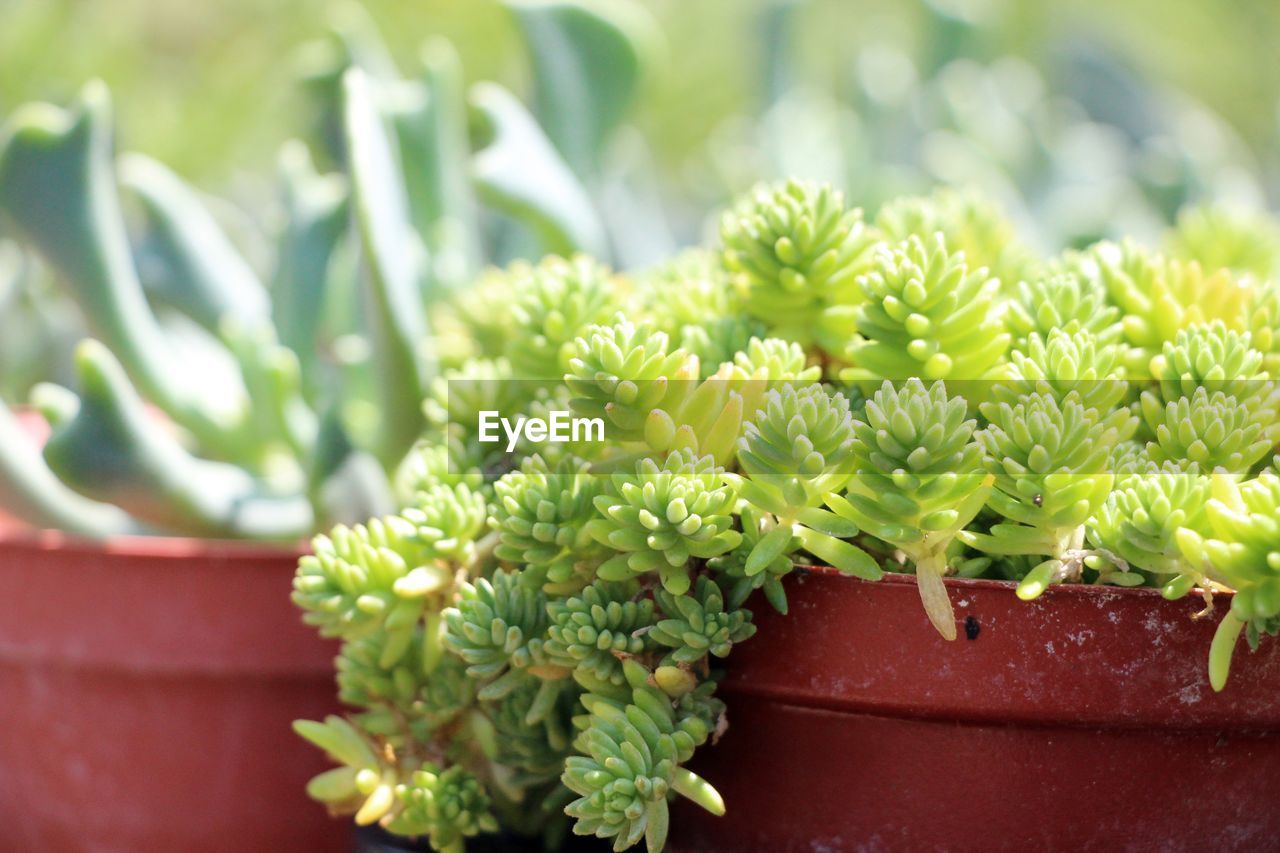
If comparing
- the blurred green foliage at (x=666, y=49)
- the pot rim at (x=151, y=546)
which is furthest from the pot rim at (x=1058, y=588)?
the blurred green foliage at (x=666, y=49)

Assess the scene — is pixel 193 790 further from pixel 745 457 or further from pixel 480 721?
pixel 745 457

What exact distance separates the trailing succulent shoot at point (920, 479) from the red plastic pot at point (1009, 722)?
0.01 m

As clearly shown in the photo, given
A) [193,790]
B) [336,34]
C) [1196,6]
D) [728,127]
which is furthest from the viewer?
[1196,6]

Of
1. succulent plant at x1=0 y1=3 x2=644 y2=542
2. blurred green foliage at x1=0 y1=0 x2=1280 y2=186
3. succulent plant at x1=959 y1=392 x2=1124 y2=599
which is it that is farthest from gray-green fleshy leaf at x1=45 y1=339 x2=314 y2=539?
blurred green foliage at x1=0 y1=0 x2=1280 y2=186

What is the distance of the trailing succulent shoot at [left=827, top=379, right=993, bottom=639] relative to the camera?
0.32 m

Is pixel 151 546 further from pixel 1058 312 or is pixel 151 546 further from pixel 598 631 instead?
pixel 1058 312

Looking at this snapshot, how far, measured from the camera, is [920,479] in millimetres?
326

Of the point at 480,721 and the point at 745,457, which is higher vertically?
the point at 745,457

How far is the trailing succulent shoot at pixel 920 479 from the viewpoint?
325 mm

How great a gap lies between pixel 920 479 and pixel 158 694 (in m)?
0.40

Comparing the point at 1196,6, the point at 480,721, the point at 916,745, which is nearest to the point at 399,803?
the point at 480,721

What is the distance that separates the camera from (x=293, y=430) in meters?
0.62

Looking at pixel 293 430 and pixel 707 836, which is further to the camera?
pixel 293 430

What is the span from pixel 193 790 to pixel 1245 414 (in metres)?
0.48
